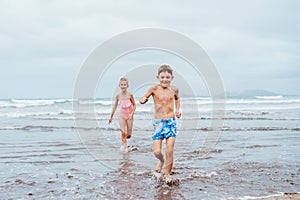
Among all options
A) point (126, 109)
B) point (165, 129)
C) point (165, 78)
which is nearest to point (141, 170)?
point (165, 129)

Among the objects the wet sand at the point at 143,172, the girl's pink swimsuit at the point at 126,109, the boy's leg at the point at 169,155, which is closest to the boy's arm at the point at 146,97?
the boy's leg at the point at 169,155

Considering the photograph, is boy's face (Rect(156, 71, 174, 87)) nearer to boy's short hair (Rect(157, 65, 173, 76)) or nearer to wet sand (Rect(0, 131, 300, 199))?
boy's short hair (Rect(157, 65, 173, 76))

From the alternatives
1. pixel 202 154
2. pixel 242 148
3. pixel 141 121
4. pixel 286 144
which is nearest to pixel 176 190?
pixel 202 154

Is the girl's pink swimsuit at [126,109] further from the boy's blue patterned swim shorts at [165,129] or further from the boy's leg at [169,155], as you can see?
the boy's leg at [169,155]

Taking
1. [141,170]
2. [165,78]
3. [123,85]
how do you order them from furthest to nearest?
[123,85] → [141,170] → [165,78]

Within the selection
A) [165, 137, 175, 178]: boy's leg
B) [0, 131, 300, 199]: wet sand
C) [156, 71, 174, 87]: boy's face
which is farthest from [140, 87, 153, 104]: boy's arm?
[0, 131, 300, 199]: wet sand

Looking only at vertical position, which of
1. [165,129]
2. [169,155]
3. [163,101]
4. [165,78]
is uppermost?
[165,78]

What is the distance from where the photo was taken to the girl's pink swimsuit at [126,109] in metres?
9.55

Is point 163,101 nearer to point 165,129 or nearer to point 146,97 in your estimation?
point 146,97

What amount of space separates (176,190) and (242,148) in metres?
4.82

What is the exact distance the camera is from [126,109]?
9.58m

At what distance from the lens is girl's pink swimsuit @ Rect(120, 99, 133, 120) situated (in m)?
9.55

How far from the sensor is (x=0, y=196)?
4758mm

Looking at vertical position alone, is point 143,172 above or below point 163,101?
below
